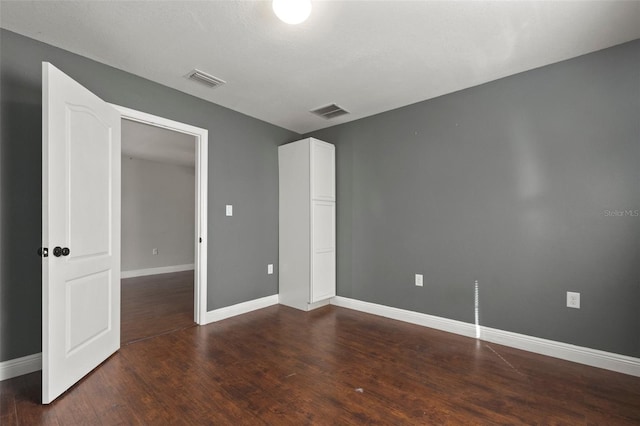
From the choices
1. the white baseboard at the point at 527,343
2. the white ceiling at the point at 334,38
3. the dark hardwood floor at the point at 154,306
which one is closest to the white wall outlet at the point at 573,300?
the white baseboard at the point at 527,343

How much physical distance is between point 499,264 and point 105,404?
316 centimetres

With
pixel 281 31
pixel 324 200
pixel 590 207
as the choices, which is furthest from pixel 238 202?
pixel 590 207

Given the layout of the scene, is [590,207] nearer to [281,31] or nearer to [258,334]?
[281,31]

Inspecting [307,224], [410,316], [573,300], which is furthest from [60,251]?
[573,300]

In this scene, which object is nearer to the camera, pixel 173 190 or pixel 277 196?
pixel 277 196

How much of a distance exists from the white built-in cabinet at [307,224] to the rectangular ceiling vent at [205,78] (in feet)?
4.08

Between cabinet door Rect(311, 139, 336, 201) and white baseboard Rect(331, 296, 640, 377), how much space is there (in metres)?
1.50

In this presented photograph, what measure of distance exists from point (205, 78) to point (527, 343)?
3698mm

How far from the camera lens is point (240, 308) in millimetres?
3578

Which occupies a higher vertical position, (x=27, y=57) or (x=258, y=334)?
(x=27, y=57)

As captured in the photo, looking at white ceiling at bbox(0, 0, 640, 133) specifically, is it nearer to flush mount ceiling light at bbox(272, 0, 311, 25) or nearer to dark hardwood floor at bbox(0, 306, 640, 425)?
flush mount ceiling light at bbox(272, 0, 311, 25)

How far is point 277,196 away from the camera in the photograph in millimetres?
4109

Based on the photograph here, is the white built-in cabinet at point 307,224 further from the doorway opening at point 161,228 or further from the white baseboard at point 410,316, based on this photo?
the doorway opening at point 161,228

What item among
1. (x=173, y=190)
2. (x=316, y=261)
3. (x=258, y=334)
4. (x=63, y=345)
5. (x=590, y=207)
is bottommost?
(x=258, y=334)
